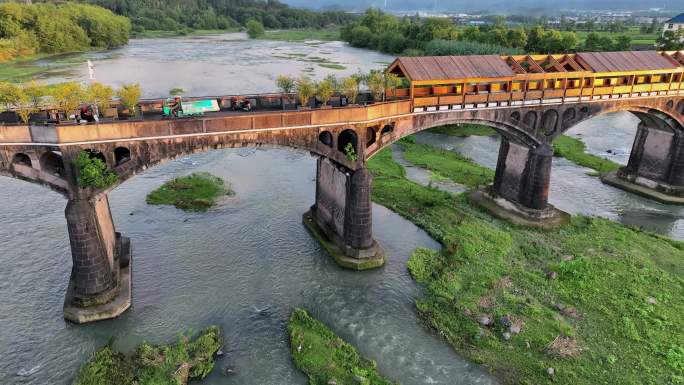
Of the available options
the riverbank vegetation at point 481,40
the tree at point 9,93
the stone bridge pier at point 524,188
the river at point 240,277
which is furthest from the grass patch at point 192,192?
the riverbank vegetation at point 481,40

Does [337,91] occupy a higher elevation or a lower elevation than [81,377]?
higher

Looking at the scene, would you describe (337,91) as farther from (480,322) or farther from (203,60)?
(203,60)

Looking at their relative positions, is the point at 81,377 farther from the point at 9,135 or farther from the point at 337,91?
the point at 337,91

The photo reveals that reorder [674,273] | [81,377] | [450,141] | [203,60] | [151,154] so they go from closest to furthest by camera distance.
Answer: [81,377]
[151,154]
[674,273]
[450,141]
[203,60]

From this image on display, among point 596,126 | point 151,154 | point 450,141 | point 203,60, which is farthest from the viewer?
point 203,60

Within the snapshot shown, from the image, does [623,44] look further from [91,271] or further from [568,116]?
[91,271]

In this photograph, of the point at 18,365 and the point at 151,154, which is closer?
the point at 18,365

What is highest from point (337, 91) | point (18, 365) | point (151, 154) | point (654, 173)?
point (337, 91)

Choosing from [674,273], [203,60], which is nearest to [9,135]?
[674,273]

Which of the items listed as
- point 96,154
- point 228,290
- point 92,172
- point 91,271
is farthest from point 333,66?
point 91,271
